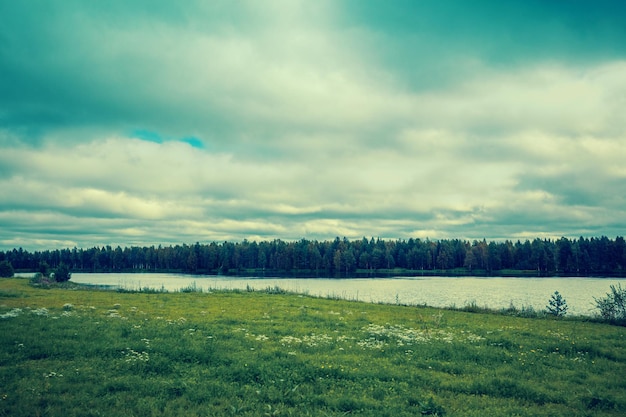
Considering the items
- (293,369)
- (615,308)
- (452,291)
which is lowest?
(452,291)

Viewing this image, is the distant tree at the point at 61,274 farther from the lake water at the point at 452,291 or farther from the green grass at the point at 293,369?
the green grass at the point at 293,369

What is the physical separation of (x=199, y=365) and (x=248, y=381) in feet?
9.12

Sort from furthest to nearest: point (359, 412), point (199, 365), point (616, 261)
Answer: point (616, 261), point (199, 365), point (359, 412)

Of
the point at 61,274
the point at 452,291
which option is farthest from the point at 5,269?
the point at 452,291

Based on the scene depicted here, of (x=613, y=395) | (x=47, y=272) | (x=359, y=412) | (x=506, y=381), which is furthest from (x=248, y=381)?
(x=47, y=272)

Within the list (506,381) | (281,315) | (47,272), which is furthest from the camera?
(47,272)

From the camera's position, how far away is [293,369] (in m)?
15.3

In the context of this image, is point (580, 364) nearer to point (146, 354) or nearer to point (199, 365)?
point (199, 365)

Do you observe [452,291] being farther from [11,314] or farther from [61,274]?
[61,274]

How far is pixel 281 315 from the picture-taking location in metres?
30.2

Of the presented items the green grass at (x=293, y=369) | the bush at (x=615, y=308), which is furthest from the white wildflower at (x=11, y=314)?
the bush at (x=615, y=308)

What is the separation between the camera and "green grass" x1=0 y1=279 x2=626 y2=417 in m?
11.9

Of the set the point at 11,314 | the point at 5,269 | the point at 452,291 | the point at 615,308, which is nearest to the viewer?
the point at 11,314

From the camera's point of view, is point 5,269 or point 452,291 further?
point 5,269
